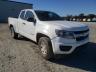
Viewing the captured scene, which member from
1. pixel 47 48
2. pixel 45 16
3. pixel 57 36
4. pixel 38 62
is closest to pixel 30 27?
pixel 45 16

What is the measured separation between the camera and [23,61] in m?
6.40

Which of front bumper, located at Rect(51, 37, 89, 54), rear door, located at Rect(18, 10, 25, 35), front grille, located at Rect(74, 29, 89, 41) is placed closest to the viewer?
front bumper, located at Rect(51, 37, 89, 54)

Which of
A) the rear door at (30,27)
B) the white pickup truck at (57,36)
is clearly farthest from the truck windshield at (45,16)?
the rear door at (30,27)

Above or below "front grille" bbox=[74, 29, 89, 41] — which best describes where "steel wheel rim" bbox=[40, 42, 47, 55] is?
below

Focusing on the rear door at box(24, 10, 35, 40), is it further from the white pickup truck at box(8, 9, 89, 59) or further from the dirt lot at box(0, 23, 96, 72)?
the dirt lot at box(0, 23, 96, 72)

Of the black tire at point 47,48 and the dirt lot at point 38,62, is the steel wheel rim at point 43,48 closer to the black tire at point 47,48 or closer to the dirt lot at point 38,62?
the black tire at point 47,48

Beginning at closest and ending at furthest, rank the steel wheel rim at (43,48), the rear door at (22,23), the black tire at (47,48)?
1. the black tire at (47,48)
2. the steel wheel rim at (43,48)
3. the rear door at (22,23)

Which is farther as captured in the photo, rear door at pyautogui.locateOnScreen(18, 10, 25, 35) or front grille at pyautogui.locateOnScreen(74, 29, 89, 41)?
rear door at pyautogui.locateOnScreen(18, 10, 25, 35)

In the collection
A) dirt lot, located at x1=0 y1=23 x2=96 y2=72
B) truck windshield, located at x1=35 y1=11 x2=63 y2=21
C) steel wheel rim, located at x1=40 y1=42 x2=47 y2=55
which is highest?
truck windshield, located at x1=35 y1=11 x2=63 y2=21

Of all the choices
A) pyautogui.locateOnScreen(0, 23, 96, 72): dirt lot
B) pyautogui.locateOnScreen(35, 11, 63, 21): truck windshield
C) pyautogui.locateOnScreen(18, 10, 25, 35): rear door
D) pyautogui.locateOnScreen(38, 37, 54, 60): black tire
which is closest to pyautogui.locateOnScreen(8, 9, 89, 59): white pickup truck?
pyautogui.locateOnScreen(38, 37, 54, 60): black tire

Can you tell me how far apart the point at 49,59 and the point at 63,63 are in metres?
0.55

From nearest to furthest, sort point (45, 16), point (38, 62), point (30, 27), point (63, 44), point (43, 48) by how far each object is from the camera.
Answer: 1. point (63, 44)
2. point (38, 62)
3. point (43, 48)
4. point (30, 27)
5. point (45, 16)

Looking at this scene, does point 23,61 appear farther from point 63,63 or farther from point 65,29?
point 65,29

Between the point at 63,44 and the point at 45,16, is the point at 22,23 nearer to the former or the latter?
the point at 45,16
